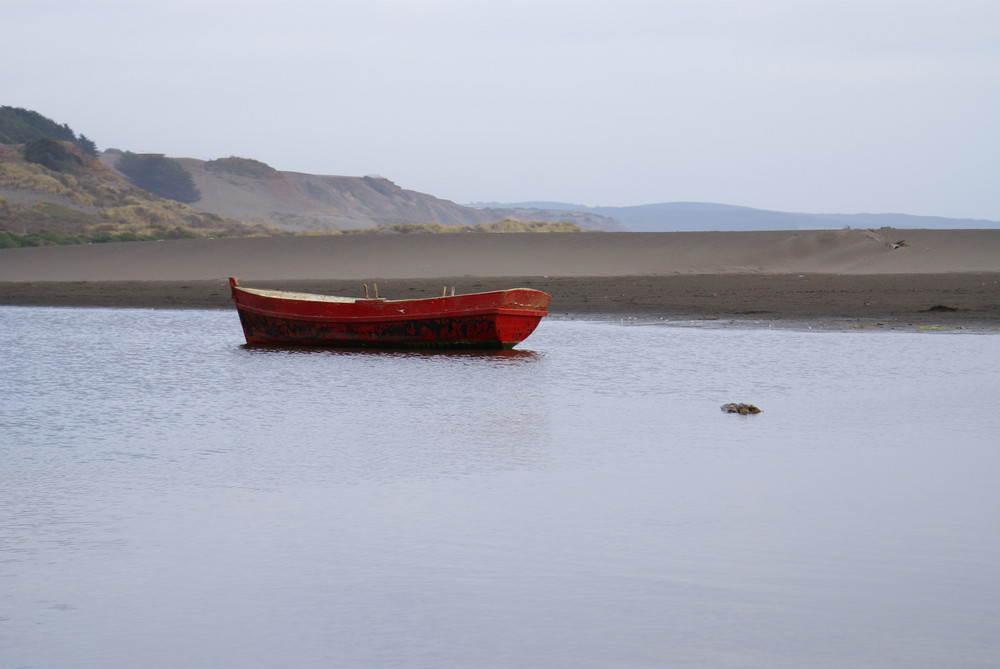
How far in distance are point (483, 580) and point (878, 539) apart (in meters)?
2.24

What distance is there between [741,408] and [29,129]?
104 metres

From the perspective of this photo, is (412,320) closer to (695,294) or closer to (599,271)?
(695,294)

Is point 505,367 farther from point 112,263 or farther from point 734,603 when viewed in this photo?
point 112,263

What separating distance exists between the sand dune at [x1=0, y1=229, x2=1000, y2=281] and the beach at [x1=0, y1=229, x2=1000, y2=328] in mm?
51

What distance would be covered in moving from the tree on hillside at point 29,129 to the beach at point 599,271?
213 feet

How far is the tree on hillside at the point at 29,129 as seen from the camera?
10100 cm

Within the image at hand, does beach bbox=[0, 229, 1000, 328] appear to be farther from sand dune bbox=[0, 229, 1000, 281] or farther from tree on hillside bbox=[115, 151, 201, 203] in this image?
tree on hillside bbox=[115, 151, 201, 203]

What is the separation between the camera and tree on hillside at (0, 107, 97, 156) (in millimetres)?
101000

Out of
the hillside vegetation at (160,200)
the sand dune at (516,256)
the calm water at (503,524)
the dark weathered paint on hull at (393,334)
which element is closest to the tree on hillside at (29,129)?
the hillside vegetation at (160,200)

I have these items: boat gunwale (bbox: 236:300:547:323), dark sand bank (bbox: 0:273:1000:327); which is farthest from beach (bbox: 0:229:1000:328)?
boat gunwale (bbox: 236:300:547:323)

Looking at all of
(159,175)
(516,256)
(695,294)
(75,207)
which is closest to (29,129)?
(159,175)

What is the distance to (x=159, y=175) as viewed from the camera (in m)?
120

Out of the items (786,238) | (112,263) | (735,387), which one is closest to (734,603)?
(735,387)

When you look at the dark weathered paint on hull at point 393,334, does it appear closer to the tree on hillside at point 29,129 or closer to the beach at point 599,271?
the beach at point 599,271
